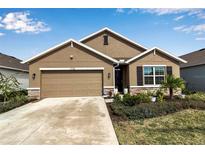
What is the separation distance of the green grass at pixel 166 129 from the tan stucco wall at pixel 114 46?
12.2 metres

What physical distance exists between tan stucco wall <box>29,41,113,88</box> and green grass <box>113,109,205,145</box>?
26.1ft

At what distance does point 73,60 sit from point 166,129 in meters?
10.3

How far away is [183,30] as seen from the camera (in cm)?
1778

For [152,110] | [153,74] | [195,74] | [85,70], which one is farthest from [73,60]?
[195,74]

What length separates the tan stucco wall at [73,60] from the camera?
51.8 feet

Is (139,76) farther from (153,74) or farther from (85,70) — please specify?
(85,70)

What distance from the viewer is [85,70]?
16047 mm

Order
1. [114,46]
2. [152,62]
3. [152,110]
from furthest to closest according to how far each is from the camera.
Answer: [114,46] < [152,62] < [152,110]

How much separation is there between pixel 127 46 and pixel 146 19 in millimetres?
7001

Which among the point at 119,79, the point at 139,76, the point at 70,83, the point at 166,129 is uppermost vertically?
the point at 139,76

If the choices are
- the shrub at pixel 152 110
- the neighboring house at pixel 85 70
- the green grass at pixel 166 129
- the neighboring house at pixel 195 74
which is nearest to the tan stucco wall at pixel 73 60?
the neighboring house at pixel 85 70

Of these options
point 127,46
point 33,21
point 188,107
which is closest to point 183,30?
point 127,46

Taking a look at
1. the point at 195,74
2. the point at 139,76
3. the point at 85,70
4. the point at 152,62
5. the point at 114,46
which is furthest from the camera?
the point at 114,46
